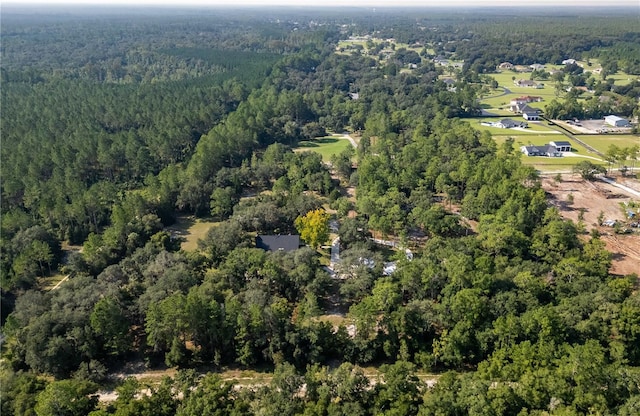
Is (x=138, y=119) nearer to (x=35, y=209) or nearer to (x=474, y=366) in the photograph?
(x=35, y=209)

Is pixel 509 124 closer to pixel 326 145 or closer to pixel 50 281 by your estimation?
pixel 326 145

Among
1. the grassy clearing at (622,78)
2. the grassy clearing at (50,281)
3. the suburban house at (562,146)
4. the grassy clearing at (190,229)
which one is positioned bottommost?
the grassy clearing at (50,281)

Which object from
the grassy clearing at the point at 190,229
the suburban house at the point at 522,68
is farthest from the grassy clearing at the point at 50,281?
the suburban house at the point at 522,68

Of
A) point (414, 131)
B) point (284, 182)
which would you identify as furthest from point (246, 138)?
point (414, 131)

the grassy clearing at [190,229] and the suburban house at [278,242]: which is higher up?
the suburban house at [278,242]

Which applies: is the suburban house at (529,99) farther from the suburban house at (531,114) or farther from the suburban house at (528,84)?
the suburban house at (528,84)

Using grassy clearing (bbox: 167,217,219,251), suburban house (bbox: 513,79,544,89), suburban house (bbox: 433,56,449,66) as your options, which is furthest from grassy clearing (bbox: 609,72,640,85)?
grassy clearing (bbox: 167,217,219,251)

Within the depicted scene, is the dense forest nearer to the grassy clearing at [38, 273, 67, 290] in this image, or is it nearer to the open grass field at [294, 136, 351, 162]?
the grassy clearing at [38, 273, 67, 290]
